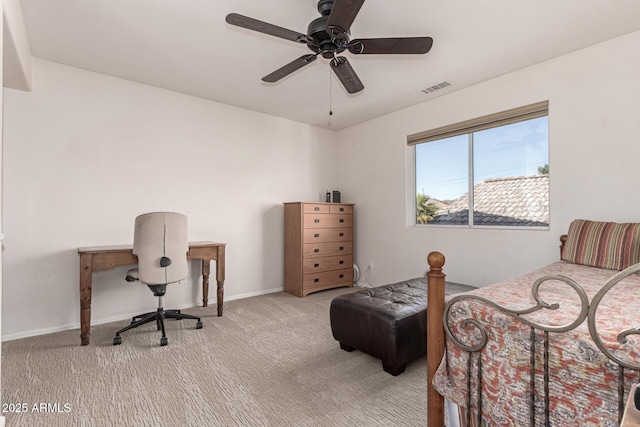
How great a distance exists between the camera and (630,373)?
2.68 ft

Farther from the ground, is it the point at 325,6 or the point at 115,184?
the point at 325,6

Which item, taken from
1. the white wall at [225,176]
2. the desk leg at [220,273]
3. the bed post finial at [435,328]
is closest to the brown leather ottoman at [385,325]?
the bed post finial at [435,328]

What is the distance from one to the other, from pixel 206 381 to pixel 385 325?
1.19 metres

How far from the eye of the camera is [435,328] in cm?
123

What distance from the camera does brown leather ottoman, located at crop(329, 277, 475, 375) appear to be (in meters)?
1.97

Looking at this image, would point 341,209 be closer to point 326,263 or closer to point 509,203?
point 326,263

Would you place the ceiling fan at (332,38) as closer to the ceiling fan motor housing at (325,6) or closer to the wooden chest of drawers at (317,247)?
the ceiling fan motor housing at (325,6)

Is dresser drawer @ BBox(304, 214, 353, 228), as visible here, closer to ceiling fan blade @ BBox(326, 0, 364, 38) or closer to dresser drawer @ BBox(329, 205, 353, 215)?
dresser drawer @ BBox(329, 205, 353, 215)

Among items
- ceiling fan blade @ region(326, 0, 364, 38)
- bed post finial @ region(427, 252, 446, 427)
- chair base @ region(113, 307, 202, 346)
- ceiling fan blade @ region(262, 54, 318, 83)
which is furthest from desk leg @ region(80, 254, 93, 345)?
bed post finial @ region(427, 252, 446, 427)

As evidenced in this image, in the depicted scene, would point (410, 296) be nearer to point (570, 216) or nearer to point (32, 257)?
point (570, 216)

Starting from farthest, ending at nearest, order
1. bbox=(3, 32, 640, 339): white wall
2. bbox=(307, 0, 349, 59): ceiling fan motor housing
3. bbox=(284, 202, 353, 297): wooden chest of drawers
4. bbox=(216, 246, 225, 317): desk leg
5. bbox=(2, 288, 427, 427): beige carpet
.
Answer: bbox=(284, 202, 353, 297): wooden chest of drawers → bbox=(216, 246, 225, 317): desk leg → bbox=(3, 32, 640, 339): white wall → bbox=(307, 0, 349, 59): ceiling fan motor housing → bbox=(2, 288, 427, 427): beige carpet

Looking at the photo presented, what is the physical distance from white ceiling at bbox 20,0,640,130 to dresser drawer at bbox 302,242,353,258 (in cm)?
191

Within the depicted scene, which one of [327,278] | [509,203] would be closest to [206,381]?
[327,278]

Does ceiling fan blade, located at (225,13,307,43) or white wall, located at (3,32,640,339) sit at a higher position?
ceiling fan blade, located at (225,13,307,43)
